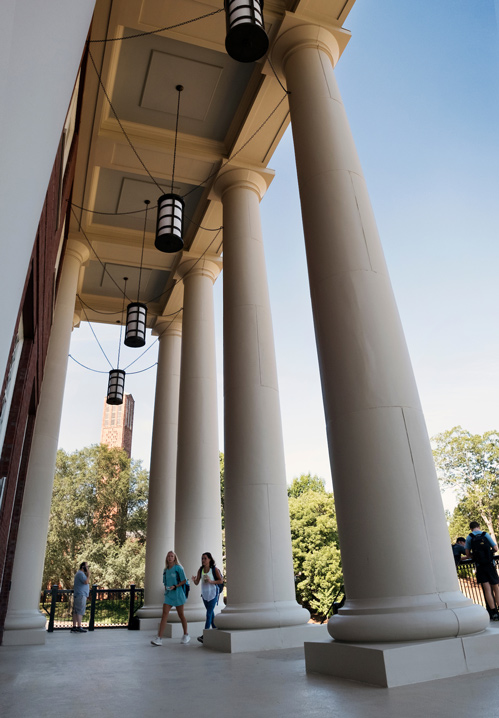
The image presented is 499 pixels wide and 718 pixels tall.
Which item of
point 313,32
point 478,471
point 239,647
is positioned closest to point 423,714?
point 239,647

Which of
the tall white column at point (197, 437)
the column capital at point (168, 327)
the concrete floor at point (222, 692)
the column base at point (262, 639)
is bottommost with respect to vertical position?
the concrete floor at point (222, 692)

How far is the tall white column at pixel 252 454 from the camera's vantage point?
74.7 feet

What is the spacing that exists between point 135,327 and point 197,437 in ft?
31.4

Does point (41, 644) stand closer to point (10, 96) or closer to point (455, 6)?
point (10, 96)

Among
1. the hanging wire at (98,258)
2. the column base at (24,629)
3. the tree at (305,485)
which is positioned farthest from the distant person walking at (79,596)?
the tree at (305,485)

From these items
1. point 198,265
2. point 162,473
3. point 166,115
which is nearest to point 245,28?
point 166,115

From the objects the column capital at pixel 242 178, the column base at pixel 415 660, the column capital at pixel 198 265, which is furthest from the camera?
the column capital at pixel 198 265

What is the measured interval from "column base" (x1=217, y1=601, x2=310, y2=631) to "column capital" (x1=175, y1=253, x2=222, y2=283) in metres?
28.4

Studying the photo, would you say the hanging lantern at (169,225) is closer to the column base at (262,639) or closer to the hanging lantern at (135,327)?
the hanging lantern at (135,327)

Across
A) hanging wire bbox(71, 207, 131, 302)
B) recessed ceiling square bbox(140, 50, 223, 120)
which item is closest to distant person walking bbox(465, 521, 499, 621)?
recessed ceiling square bbox(140, 50, 223, 120)

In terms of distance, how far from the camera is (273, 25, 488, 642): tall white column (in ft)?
44.3

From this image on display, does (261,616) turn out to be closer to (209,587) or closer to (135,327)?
(209,587)

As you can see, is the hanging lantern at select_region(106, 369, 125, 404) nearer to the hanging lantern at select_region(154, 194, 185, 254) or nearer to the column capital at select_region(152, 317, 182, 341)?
the column capital at select_region(152, 317, 182, 341)

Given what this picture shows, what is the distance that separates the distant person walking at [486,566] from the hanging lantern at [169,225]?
2198cm
